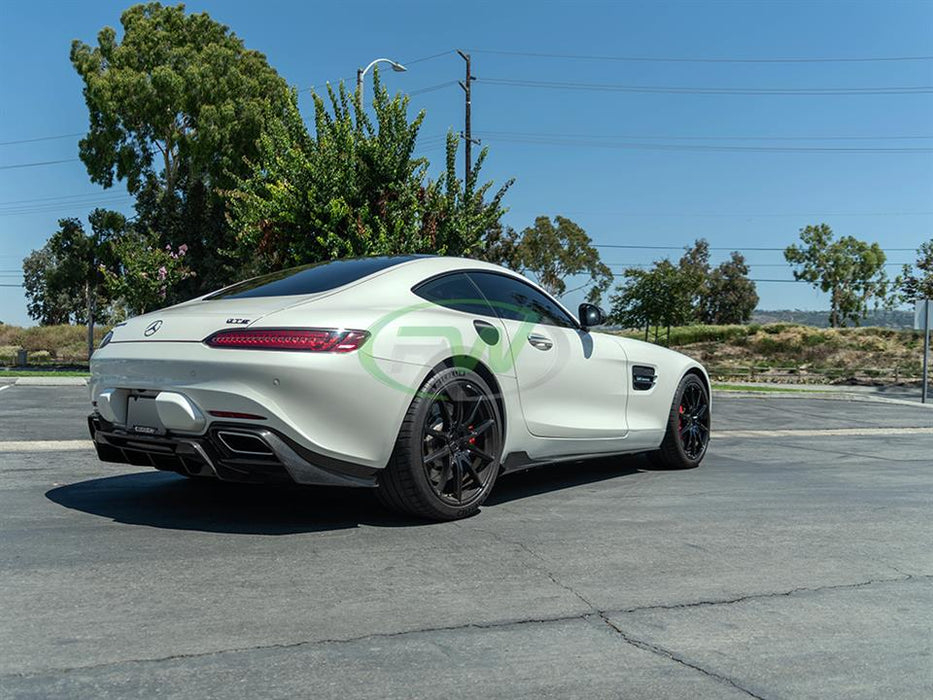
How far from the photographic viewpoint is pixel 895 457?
856 centimetres

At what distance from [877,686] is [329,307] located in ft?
9.33

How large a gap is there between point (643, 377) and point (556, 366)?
119 cm

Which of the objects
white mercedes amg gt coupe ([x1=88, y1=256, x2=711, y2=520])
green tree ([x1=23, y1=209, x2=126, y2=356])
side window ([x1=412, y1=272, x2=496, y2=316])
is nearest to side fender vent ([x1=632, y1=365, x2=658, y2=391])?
white mercedes amg gt coupe ([x1=88, y1=256, x2=711, y2=520])

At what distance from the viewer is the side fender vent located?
20.4 ft

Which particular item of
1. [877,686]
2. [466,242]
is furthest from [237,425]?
[466,242]

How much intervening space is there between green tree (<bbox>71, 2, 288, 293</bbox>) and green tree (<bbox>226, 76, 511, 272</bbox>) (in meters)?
16.6

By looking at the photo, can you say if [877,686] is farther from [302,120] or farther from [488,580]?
[302,120]

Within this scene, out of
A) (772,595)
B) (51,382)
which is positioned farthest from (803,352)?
(772,595)

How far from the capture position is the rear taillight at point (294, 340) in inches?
159

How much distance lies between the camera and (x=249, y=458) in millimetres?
3980

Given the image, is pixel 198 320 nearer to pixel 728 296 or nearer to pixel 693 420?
pixel 693 420

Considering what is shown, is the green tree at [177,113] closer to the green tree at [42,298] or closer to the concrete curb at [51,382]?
the concrete curb at [51,382]

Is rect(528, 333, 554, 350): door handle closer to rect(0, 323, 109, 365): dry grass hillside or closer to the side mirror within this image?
the side mirror

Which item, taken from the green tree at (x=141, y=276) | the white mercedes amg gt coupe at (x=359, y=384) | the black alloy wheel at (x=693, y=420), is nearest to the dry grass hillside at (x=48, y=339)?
the green tree at (x=141, y=276)
